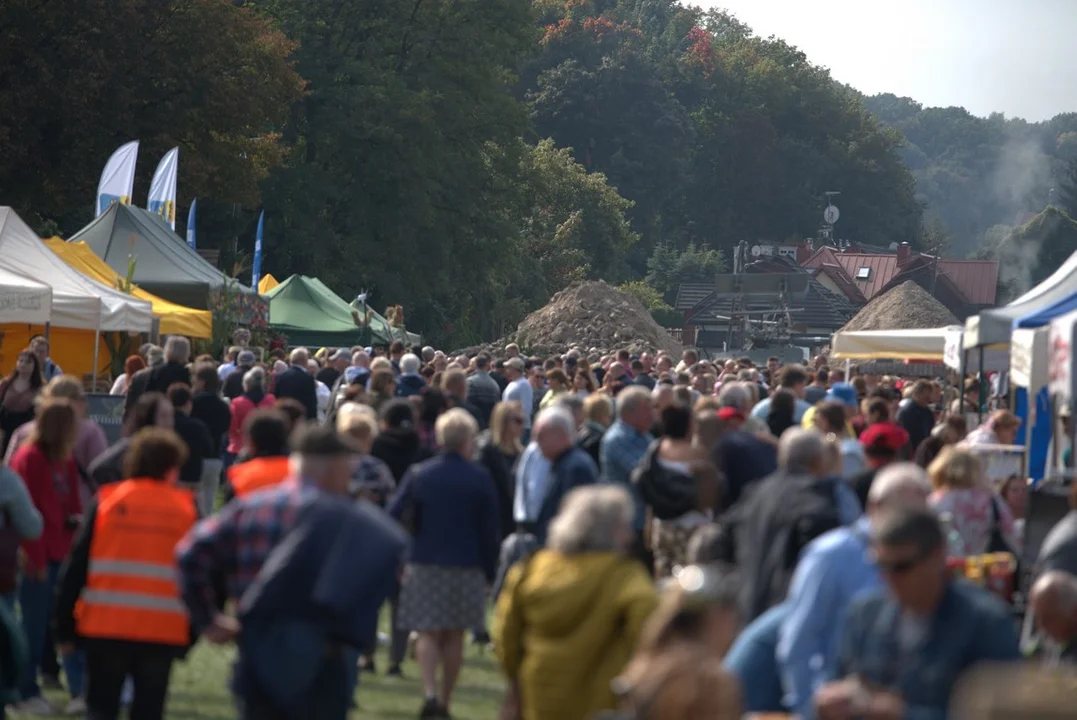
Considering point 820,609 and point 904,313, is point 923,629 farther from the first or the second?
point 904,313

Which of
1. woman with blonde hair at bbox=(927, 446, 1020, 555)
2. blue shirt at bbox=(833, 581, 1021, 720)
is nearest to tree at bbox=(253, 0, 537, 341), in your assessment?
woman with blonde hair at bbox=(927, 446, 1020, 555)

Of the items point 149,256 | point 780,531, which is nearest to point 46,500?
point 780,531

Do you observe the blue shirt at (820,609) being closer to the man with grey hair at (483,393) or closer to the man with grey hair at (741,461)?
the man with grey hair at (741,461)

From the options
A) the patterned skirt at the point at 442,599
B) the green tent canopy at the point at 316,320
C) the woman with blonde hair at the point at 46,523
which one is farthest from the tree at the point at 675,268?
the woman with blonde hair at the point at 46,523

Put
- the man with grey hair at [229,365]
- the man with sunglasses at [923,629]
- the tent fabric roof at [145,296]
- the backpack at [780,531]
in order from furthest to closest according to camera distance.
Answer: the tent fabric roof at [145,296], the man with grey hair at [229,365], the backpack at [780,531], the man with sunglasses at [923,629]

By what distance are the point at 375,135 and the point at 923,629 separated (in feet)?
148

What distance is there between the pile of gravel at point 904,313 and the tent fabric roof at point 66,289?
1278 inches

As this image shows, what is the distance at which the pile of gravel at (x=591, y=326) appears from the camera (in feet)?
142

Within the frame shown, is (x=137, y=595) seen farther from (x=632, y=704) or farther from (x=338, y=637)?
(x=632, y=704)

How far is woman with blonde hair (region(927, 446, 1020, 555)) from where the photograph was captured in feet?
28.8

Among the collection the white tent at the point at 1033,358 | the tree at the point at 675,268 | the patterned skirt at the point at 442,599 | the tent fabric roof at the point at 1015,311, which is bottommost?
the patterned skirt at the point at 442,599

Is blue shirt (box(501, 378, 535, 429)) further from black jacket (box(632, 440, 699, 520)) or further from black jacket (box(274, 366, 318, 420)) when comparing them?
black jacket (box(632, 440, 699, 520))

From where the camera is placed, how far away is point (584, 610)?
5.88 m

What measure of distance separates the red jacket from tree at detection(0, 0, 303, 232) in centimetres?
2597
